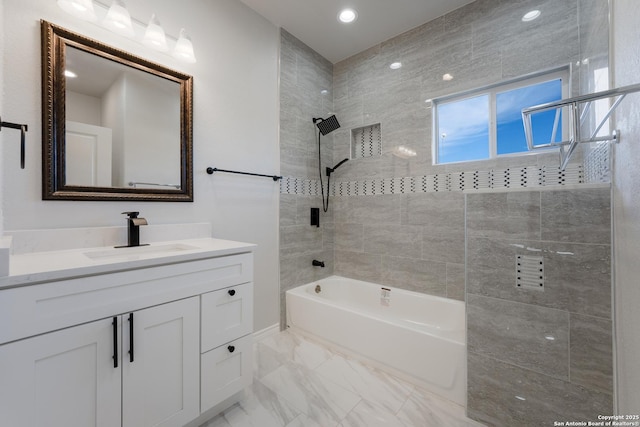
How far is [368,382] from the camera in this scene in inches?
66.1

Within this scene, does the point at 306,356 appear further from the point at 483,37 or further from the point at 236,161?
the point at 483,37

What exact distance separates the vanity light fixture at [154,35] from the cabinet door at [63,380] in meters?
1.56

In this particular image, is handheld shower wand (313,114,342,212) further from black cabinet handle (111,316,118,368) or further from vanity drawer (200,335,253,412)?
black cabinet handle (111,316,118,368)

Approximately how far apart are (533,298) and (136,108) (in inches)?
95.4

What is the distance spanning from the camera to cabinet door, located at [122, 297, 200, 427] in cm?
103

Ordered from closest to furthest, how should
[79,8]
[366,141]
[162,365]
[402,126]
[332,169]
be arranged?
1. [162,365]
2. [79,8]
3. [402,126]
4. [366,141]
5. [332,169]

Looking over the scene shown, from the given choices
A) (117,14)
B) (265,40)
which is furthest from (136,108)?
(265,40)

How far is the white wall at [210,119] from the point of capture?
118 cm

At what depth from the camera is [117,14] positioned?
1364mm

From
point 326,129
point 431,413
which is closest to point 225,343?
point 431,413

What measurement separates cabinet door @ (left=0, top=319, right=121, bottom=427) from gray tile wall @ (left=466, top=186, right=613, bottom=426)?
1.72 m

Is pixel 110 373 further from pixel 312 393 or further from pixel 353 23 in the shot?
pixel 353 23

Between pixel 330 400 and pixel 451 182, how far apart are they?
1.86m

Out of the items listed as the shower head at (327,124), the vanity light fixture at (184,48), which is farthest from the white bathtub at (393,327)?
the vanity light fixture at (184,48)
